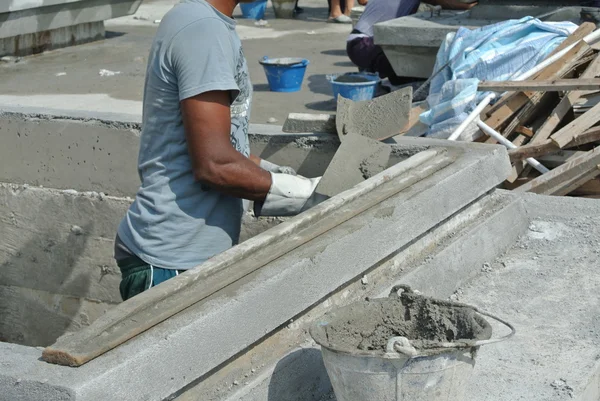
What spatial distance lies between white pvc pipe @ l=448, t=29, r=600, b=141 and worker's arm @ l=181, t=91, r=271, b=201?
3.71m

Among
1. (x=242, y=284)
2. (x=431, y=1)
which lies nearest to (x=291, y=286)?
(x=242, y=284)

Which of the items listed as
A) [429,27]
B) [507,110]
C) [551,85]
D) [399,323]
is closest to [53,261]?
[399,323]

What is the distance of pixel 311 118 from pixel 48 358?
2.37m

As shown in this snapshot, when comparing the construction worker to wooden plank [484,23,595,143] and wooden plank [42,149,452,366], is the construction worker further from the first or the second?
wooden plank [484,23,595,143]

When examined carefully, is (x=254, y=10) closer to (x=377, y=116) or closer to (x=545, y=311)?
(x=377, y=116)

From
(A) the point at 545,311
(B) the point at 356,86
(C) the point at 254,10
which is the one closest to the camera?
(A) the point at 545,311

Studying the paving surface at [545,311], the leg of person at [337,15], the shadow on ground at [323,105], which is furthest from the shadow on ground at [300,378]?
the leg of person at [337,15]

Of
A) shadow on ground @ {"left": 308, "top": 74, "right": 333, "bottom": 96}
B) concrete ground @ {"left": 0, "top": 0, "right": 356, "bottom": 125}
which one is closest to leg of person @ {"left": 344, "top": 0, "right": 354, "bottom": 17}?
concrete ground @ {"left": 0, "top": 0, "right": 356, "bottom": 125}

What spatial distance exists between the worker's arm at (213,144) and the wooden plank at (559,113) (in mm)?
3892

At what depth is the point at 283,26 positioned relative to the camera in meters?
15.0

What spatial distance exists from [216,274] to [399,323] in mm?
588

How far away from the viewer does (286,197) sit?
3.42 metres

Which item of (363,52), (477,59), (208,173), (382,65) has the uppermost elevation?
(208,173)

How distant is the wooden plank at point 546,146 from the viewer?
640 centimetres
